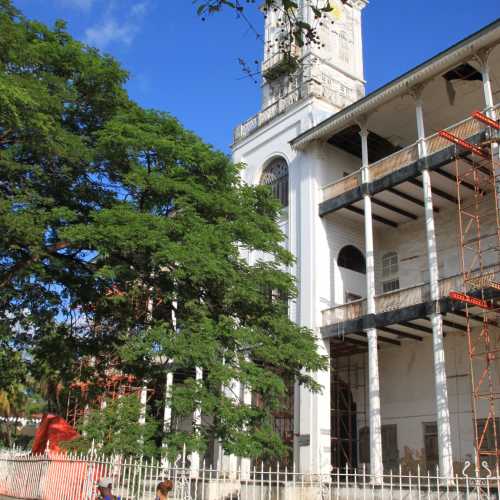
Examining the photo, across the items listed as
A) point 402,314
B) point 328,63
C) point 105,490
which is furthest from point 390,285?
point 105,490

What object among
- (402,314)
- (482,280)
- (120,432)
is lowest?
(120,432)

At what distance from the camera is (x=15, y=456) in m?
14.9

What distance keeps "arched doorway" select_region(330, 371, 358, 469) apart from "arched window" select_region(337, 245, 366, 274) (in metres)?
4.01

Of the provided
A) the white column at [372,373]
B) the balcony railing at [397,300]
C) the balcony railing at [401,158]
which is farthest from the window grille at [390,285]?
the balcony railing at [401,158]

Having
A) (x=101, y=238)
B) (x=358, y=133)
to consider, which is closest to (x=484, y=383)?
(x=358, y=133)

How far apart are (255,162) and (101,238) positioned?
13502 mm

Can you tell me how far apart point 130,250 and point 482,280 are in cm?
878

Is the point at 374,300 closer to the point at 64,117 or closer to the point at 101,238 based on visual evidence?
the point at 101,238

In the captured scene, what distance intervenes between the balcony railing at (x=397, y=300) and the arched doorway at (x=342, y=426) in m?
3.37

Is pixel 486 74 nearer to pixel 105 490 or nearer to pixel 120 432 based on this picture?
pixel 120 432

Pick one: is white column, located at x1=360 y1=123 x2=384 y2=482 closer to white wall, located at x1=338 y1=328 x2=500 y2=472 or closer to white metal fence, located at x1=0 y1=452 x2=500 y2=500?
white metal fence, located at x1=0 y1=452 x2=500 y2=500

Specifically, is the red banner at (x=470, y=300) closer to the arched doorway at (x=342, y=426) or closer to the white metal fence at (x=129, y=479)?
the white metal fence at (x=129, y=479)

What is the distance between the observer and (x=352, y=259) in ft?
74.8

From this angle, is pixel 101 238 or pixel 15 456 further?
pixel 15 456
